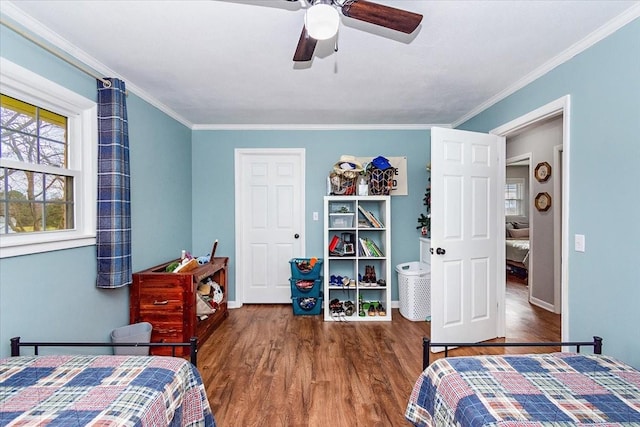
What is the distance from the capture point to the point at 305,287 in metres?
3.66

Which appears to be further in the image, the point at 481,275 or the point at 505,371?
the point at 481,275

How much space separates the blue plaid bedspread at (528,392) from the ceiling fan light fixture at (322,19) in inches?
60.7

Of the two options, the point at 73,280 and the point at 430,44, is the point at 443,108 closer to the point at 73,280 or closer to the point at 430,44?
the point at 430,44

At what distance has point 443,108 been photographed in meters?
3.34

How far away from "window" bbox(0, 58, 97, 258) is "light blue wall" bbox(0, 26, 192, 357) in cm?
9

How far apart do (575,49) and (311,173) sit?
2726 millimetres

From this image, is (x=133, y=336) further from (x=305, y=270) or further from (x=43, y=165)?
(x=305, y=270)

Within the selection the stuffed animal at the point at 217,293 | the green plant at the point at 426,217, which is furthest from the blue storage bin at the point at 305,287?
the green plant at the point at 426,217

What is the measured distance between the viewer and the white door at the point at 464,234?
2.70 metres

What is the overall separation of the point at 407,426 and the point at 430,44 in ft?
7.74

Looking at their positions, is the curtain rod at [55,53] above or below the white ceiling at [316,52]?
below

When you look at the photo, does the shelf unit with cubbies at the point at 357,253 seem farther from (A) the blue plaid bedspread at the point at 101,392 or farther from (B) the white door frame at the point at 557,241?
(A) the blue plaid bedspread at the point at 101,392

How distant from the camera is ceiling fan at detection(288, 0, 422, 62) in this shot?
1.21 m

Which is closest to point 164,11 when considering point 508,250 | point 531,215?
point 531,215
